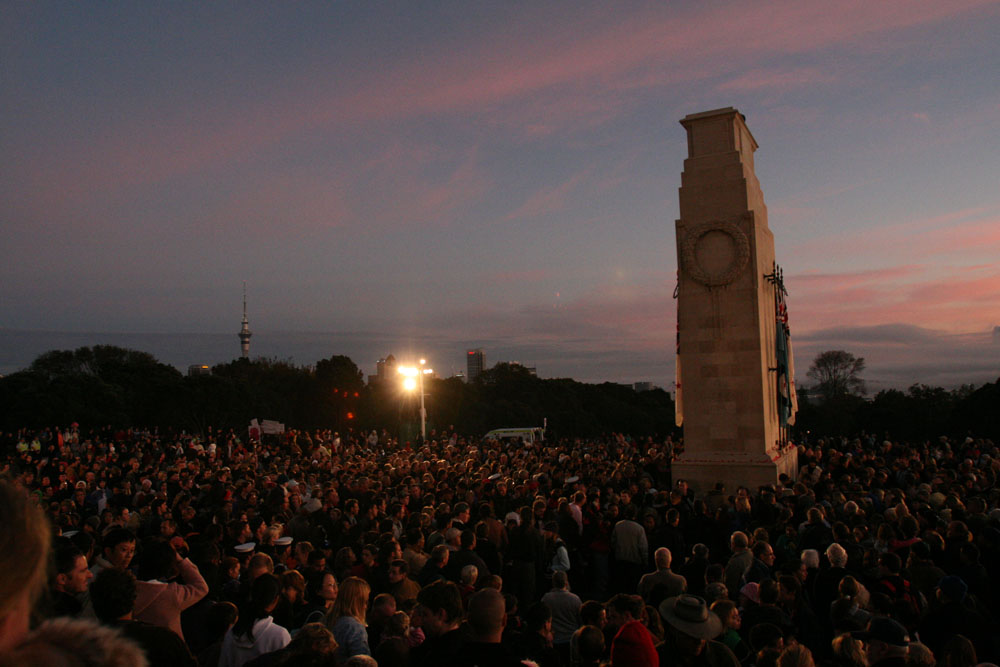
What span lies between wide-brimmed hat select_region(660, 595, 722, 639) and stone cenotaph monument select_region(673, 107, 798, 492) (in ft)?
40.2

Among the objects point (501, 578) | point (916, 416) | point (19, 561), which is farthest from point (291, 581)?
point (916, 416)

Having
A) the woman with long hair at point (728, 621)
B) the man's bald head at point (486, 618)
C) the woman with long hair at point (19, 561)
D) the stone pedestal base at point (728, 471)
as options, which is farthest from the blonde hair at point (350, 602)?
the stone pedestal base at point (728, 471)

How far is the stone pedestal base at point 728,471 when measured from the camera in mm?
16469

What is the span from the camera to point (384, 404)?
54.2m

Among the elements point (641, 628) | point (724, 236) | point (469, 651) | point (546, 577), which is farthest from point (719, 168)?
point (469, 651)

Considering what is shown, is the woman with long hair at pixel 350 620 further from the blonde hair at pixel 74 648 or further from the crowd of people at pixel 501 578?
the blonde hair at pixel 74 648

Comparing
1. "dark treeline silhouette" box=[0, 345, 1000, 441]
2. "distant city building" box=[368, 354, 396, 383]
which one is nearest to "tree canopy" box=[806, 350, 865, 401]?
"dark treeline silhouette" box=[0, 345, 1000, 441]

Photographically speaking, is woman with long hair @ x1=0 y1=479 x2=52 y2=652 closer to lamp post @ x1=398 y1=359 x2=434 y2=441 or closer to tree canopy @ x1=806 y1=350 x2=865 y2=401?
lamp post @ x1=398 y1=359 x2=434 y2=441

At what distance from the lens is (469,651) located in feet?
12.5

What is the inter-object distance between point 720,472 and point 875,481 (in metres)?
3.32

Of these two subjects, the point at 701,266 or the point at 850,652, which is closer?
the point at 850,652

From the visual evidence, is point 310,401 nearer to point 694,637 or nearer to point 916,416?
point 916,416

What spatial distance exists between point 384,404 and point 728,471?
132 ft

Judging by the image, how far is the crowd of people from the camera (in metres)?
3.89
